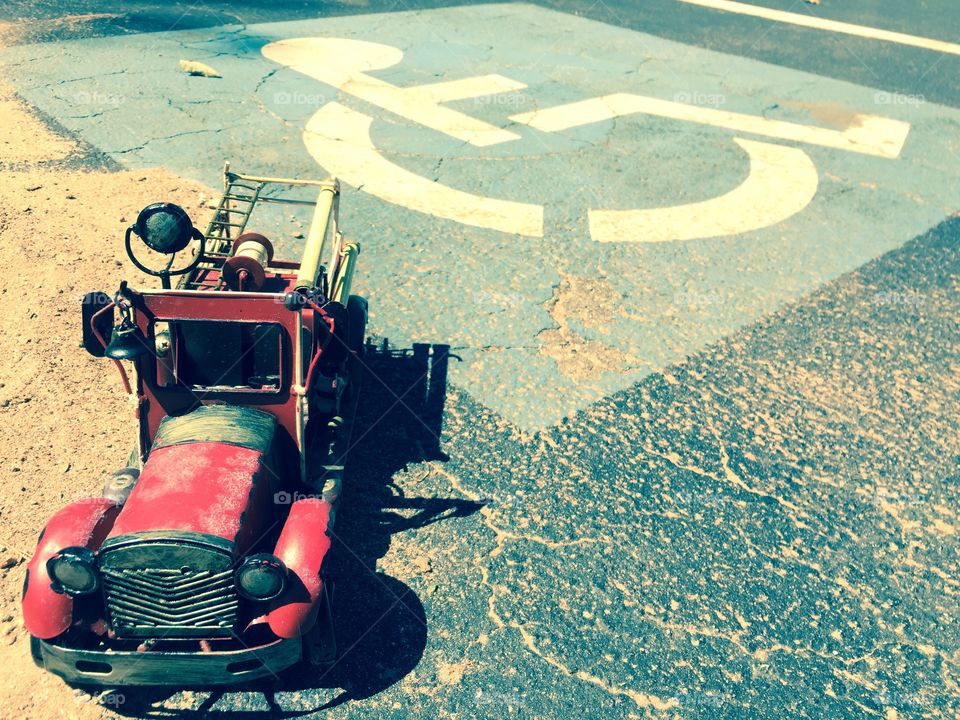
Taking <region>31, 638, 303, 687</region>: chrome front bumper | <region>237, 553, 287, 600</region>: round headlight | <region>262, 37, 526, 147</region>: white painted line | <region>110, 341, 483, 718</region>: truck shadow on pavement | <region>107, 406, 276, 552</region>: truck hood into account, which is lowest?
<region>110, 341, 483, 718</region>: truck shadow on pavement

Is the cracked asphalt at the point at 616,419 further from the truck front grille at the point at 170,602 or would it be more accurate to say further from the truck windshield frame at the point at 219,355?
the truck windshield frame at the point at 219,355

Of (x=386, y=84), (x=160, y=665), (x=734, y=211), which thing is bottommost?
(x=160, y=665)

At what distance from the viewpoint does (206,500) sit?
5.28m

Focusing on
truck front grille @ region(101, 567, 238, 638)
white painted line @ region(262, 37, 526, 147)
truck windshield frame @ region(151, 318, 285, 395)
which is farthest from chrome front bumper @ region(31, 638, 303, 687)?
white painted line @ region(262, 37, 526, 147)

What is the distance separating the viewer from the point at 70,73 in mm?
14695

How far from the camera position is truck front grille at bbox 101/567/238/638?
4914 millimetres

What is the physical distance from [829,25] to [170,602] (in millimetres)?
23866

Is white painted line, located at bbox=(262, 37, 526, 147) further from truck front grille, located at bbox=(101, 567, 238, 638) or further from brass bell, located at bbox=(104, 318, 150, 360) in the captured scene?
truck front grille, located at bbox=(101, 567, 238, 638)

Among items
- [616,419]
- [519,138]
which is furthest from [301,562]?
[519,138]

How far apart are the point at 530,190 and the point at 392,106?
3.87 metres

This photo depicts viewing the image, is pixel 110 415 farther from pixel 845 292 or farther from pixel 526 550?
pixel 845 292

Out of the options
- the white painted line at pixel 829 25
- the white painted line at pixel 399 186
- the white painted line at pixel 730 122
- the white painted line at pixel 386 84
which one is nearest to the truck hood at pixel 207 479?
the white painted line at pixel 399 186

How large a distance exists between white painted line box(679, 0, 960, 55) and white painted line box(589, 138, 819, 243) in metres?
10.5

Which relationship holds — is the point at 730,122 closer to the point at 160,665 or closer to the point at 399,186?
the point at 399,186
